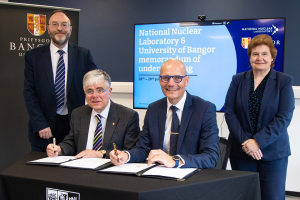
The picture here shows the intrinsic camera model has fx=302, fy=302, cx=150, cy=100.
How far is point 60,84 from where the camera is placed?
2.88 m

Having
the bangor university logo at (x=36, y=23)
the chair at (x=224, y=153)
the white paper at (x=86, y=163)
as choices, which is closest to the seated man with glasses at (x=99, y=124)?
the white paper at (x=86, y=163)

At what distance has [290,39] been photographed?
4043mm

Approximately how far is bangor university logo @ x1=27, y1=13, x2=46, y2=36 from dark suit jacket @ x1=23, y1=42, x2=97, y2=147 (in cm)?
127

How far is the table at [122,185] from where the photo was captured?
138cm

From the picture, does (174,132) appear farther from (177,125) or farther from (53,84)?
(53,84)

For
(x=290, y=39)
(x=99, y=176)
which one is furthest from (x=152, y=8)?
(x=99, y=176)

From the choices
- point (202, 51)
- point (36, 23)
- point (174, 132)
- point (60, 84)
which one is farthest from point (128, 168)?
point (36, 23)

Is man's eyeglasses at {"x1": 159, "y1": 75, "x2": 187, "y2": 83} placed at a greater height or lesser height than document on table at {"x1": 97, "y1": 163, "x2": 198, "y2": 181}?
greater

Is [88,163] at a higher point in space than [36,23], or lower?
lower

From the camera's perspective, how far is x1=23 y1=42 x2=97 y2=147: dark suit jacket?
281 cm

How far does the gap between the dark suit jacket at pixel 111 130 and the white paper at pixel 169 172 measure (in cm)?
67

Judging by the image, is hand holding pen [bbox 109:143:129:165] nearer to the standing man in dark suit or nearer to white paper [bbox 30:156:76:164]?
white paper [bbox 30:156:76:164]

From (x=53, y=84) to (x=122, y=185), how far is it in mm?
1708

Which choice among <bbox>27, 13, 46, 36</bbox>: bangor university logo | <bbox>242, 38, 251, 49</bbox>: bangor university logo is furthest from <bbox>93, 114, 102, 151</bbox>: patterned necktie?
<bbox>27, 13, 46, 36</bbox>: bangor university logo
